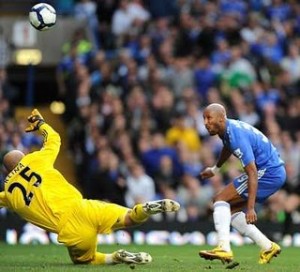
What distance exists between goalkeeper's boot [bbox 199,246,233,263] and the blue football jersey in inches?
38.8

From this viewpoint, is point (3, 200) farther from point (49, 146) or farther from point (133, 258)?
point (133, 258)

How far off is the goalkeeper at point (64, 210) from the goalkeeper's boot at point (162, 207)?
1 centimetres

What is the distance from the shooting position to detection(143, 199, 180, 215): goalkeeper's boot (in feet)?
40.9

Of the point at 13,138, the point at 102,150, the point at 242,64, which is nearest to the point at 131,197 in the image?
the point at 102,150

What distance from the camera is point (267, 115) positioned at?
22094 mm

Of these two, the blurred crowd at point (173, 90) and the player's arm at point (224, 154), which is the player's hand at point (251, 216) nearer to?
the player's arm at point (224, 154)

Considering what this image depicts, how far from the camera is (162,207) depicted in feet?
41.1

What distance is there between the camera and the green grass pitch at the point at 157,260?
41.6ft

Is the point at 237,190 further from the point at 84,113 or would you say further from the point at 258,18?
the point at 258,18

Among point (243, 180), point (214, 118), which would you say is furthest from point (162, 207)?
point (243, 180)

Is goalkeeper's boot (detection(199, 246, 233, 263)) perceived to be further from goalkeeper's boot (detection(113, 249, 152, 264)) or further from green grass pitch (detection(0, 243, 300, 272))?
goalkeeper's boot (detection(113, 249, 152, 264))

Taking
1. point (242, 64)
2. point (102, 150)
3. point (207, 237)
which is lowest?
point (207, 237)

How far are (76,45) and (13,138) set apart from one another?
3.66 meters

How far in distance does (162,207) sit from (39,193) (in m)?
1.41
